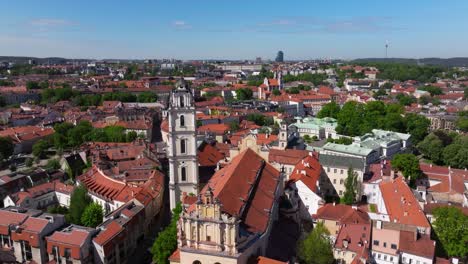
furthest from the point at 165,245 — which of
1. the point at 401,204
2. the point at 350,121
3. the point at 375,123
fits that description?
the point at 375,123

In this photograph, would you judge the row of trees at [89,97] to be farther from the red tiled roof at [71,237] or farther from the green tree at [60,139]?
the red tiled roof at [71,237]

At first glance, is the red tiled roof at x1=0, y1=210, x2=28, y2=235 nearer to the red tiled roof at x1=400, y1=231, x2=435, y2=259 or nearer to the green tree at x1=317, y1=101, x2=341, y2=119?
the red tiled roof at x1=400, y1=231, x2=435, y2=259

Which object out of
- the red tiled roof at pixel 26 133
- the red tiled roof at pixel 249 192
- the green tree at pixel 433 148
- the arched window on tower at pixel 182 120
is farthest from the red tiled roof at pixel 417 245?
the red tiled roof at pixel 26 133

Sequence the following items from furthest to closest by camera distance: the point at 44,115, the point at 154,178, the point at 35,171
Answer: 1. the point at 44,115
2. the point at 35,171
3. the point at 154,178

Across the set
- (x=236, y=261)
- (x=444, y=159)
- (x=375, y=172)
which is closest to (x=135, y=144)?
(x=375, y=172)

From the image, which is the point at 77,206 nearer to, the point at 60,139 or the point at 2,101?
the point at 60,139

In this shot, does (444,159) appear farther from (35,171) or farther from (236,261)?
(35,171)
